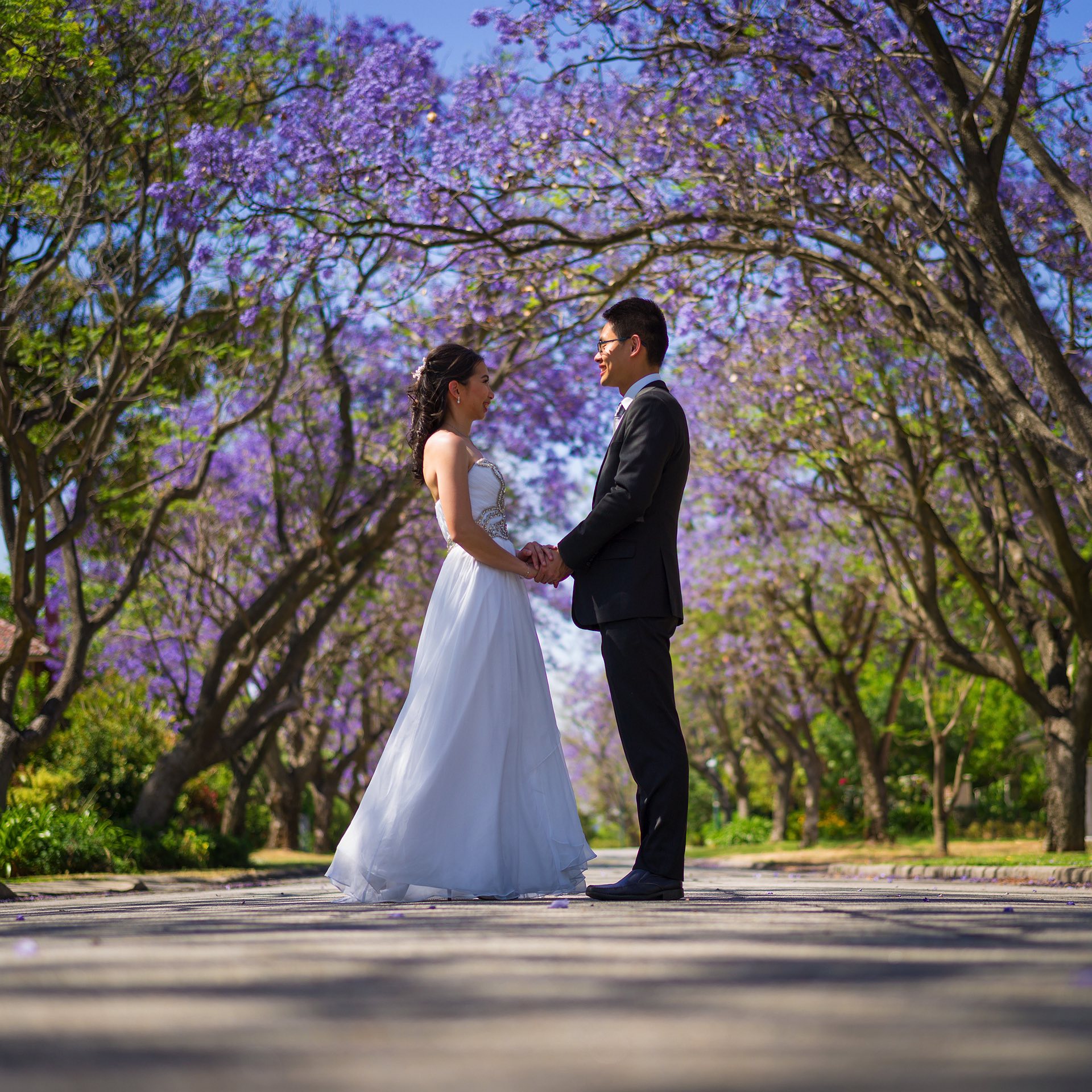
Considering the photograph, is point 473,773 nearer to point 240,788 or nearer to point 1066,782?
point 1066,782

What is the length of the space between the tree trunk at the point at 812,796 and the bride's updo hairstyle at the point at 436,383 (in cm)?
2474

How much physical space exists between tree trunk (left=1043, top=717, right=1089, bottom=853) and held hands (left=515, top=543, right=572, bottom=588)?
10397 mm

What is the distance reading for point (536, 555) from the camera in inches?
252

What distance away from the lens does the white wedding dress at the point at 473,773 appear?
5.93 m

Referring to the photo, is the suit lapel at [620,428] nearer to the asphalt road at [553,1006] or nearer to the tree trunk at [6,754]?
the asphalt road at [553,1006]

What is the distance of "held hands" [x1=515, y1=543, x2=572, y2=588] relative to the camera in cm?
→ 625

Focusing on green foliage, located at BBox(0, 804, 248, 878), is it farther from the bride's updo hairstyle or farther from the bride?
the bride's updo hairstyle

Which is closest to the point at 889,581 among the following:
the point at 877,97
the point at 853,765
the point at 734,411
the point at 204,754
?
the point at 734,411

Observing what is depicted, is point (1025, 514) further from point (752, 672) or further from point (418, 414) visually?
point (418, 414)

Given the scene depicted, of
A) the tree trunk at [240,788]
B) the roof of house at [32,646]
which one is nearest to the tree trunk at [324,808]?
the roof of house at [32,646]

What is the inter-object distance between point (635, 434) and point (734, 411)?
14632 millimetres

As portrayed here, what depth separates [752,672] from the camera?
28.0m

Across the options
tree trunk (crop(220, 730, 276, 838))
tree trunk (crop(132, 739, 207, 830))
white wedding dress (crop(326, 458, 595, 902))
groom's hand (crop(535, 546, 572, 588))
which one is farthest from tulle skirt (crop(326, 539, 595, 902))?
tree trunk (crop(220, 730, 276, 838))

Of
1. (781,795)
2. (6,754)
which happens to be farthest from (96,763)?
(781,795)
